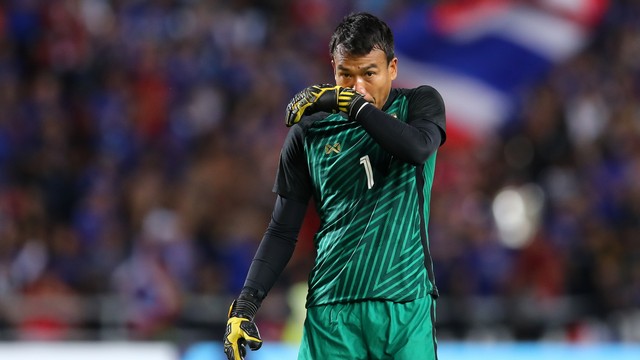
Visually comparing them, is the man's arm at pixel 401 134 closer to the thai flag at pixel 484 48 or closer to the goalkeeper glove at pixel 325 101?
the goalkeeper glove at pixel 325 101

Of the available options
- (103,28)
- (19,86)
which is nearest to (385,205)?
(19,86)

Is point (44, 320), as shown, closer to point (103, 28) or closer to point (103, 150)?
point (103, 150)

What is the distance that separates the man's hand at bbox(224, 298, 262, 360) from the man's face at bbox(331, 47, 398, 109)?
829 millimetres

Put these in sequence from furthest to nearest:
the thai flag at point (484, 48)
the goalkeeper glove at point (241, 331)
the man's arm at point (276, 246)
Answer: the thai flag at point (484, 48) → the man's arm at point (276, 246) → the goalkeeper glove at point (241, 331)

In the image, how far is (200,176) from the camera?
34.4 ft

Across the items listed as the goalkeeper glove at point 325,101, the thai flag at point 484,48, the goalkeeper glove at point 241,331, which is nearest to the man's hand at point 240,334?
the goalkeeper glove at point 241,331

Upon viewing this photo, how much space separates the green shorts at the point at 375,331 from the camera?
395 cm

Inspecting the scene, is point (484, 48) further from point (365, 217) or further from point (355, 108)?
point (355, 108)

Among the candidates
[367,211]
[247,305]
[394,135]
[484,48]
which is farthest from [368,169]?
[484,48]

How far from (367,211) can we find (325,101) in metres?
0.42

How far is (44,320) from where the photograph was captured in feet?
29.6

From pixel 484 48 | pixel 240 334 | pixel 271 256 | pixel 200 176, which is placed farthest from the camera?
pixel 484 48

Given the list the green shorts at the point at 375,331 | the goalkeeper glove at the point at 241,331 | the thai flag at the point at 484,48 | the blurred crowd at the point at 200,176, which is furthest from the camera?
the thai flag at the point at 484,48

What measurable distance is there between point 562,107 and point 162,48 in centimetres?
393
